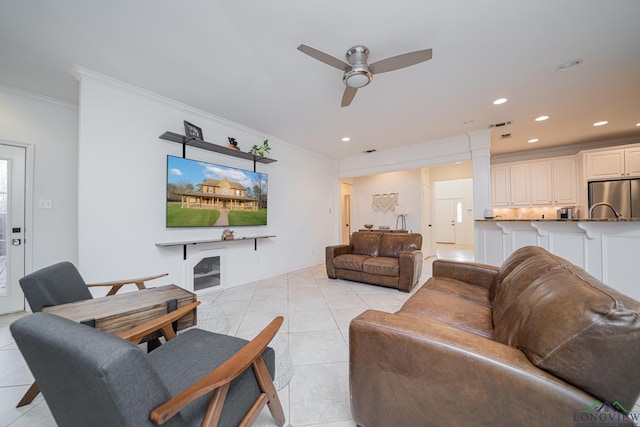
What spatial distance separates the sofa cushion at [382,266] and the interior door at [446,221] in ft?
22.9

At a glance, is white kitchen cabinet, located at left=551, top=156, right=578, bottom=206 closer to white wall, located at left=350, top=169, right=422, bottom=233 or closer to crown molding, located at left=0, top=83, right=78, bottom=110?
white wall, located at left=350, top=169, right=422, bottom=233

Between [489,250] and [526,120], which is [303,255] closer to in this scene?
[489,250]

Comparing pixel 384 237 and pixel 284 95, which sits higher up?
pixel 284 95

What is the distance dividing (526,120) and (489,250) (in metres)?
2.25

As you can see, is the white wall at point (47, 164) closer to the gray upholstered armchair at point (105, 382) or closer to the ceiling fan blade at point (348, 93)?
the gray upholstered armchair at point (105, 382)

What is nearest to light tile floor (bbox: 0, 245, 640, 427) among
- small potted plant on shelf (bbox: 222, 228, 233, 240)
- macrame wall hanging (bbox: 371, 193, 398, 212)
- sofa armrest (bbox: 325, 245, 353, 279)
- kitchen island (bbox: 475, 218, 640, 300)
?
sofa armrest (bbox: 325, 245, 353, 279)

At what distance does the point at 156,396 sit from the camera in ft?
2.20

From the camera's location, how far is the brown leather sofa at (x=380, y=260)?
343 centimetres

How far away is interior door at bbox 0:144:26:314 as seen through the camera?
8.67 feet

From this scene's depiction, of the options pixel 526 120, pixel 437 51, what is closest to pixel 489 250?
pixel 526 120

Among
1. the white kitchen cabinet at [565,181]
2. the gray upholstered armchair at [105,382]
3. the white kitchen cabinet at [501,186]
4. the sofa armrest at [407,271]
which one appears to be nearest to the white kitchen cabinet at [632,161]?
the white kitchen cabinet at [565,181]

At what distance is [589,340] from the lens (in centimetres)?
71

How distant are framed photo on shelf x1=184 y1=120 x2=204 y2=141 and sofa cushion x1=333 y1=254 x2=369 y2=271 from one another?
2896 millimetres

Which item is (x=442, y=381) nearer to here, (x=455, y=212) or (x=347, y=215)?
(x=347, y=215)
